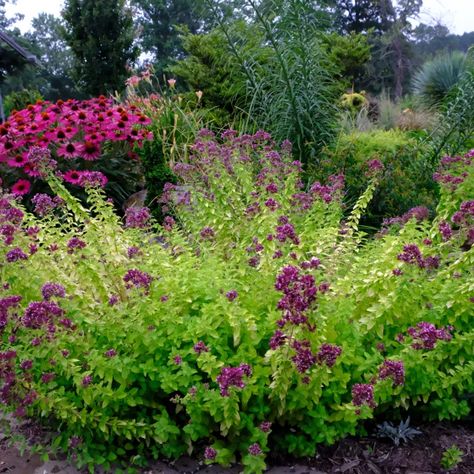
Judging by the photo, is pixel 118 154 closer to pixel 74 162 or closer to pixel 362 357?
pixel 74 162

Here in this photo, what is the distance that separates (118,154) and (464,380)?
4.78 meters

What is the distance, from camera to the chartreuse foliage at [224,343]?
80.2 inches

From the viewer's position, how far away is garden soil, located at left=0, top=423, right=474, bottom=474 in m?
2.28

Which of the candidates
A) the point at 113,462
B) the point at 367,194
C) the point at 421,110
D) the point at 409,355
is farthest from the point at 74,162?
the point at 421,110

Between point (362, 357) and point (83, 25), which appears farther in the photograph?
point (83, 25)

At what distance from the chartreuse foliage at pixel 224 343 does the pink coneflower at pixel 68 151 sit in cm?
283

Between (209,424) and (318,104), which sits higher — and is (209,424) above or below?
below

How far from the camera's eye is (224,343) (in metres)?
2.27

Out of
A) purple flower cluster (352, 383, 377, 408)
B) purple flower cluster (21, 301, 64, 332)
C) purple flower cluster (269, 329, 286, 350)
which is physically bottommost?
purple flower cluster (352, 383, 377, 408)

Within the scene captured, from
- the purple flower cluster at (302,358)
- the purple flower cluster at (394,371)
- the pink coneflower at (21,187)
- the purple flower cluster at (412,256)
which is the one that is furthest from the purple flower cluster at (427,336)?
the pink coneflower at (21,187)

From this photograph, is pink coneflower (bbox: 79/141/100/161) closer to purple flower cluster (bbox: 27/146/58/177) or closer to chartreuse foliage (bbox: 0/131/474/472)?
purple flower cluster (bbox: 27/146/58/177)

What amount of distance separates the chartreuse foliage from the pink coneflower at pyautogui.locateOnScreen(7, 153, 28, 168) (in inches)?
120

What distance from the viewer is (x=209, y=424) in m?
2.27

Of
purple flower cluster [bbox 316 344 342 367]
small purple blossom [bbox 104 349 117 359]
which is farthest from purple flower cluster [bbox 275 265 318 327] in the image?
small purple blossom [bbox 104 349 117 359]
